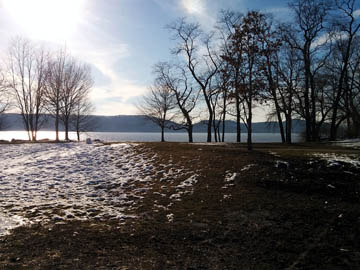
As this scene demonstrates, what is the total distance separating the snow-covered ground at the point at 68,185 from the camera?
7.04m

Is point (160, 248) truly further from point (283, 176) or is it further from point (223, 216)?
point (283, 176)

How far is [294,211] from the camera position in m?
7.27

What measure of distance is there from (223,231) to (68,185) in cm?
680

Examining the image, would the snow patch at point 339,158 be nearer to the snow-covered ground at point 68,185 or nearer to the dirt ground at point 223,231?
the dirt ground at point 223,231

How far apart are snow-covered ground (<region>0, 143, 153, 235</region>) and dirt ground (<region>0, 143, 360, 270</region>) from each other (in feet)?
2.38

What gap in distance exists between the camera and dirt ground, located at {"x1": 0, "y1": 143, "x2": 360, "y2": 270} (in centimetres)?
462

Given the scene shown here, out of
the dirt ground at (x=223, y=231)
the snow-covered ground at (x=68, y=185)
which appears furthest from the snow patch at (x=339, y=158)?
the snow-covered ground at (x=68, y=185)

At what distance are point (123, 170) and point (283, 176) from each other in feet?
24.1

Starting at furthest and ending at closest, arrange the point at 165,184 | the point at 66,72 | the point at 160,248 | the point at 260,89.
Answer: the point at 66,72
the point at 260,89
the point at 165,184
the point at 160,248

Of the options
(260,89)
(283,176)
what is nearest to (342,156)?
(283,176)

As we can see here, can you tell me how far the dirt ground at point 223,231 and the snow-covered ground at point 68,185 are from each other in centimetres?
73

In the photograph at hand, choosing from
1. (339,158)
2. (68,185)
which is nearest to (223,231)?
(68,185)

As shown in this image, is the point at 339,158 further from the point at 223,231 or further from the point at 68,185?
the point at 68,185

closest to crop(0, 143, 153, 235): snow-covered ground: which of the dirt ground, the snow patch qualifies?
the dirt ground
